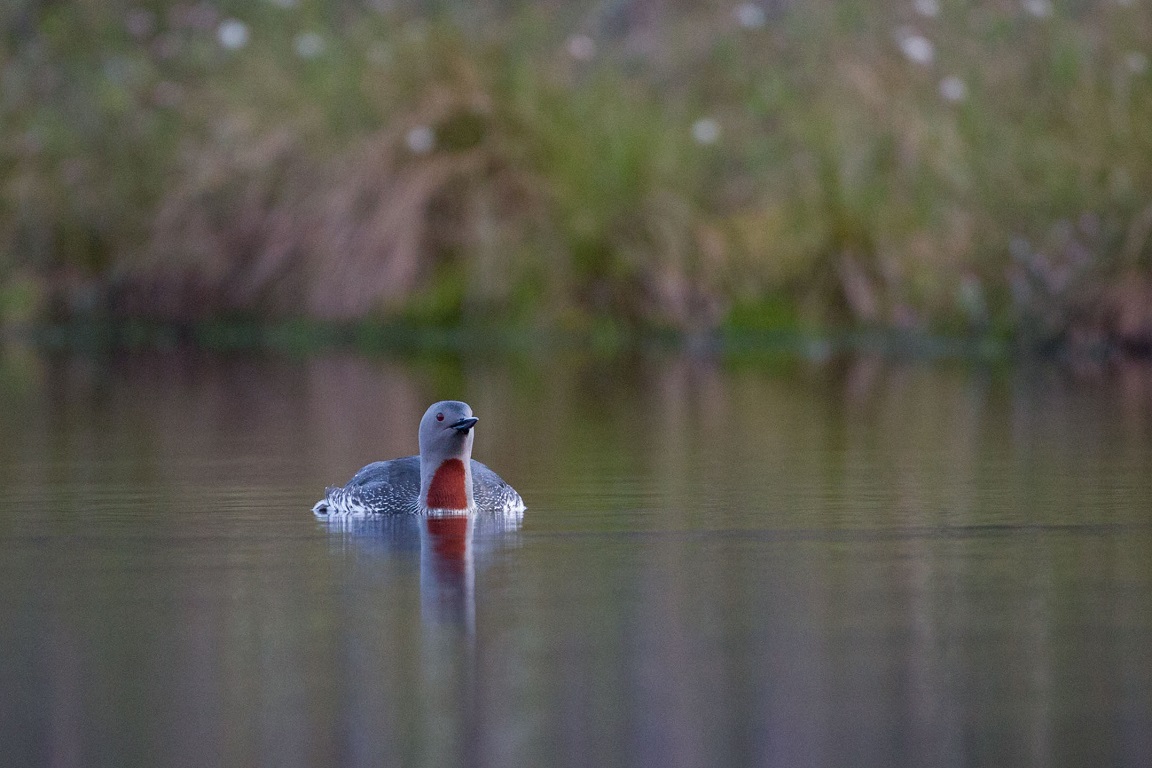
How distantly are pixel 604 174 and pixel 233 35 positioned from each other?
4.88 metres

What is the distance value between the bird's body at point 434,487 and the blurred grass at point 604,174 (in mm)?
11423

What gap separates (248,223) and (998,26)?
8.07m

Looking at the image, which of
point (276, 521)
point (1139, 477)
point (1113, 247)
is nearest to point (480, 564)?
point (276, 521)

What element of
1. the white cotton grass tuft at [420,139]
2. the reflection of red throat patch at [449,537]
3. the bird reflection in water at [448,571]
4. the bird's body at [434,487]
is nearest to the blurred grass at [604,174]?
the white cotton grass tuft at [420,139]

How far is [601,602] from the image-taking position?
759cm

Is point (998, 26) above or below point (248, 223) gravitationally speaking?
above

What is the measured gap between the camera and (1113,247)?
68.5 ft

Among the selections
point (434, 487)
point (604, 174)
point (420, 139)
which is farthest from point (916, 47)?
point (434, 487)

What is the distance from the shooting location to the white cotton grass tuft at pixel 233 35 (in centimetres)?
2784

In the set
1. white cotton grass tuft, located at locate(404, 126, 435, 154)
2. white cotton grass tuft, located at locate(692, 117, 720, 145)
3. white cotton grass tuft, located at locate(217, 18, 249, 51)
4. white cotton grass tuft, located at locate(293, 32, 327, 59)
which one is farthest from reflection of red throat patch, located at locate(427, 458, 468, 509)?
white cotton grass tuft, located at locate(217, 18, 249, 51)

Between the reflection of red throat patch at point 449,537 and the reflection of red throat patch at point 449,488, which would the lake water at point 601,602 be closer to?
the reflection of red throat patch at point 449,537

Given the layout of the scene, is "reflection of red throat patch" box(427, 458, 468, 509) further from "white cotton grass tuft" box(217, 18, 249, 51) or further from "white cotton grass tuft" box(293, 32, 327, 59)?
"white cotton grass tuft" box(217, 18, 249, 51)

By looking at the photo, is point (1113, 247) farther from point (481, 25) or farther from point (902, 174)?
point (481, 25)

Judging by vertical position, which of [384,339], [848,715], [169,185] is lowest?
[848,715]
